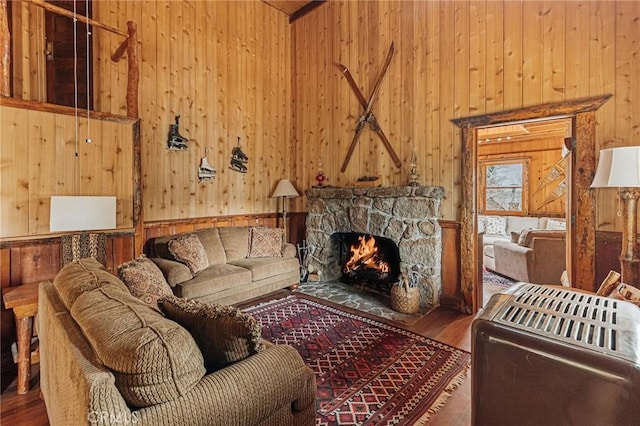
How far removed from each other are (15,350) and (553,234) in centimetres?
580

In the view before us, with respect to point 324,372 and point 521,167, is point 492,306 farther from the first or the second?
point 521,167

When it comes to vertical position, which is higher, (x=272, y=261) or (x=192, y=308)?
(x=192, y=308)

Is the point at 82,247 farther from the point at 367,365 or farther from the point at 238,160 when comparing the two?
the point at 367,365

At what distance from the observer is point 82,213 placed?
296cm

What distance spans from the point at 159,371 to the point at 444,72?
3.91 metres

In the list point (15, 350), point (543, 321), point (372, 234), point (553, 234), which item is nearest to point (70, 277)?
point (15, 350)

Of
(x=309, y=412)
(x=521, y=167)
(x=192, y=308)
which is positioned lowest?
(x=309, y=412)

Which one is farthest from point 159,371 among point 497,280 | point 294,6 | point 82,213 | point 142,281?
point 294,6

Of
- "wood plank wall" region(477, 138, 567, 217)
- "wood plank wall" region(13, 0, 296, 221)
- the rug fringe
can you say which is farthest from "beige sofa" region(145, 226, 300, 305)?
"wood plank wall" region(477, 138, 567, 217)

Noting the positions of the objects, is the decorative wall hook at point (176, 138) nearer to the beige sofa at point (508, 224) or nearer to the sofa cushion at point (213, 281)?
the sofa cushion at point (213, 281)

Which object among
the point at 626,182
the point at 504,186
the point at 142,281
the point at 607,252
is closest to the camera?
the point at 626,182

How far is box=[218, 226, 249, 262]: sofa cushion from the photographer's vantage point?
413cm

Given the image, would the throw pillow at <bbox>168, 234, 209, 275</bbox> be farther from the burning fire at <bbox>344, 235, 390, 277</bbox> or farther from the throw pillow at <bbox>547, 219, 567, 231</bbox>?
the throw pillow at <bbox>547, 219, 567, 231</bbox>

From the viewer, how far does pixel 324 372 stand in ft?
7.82
